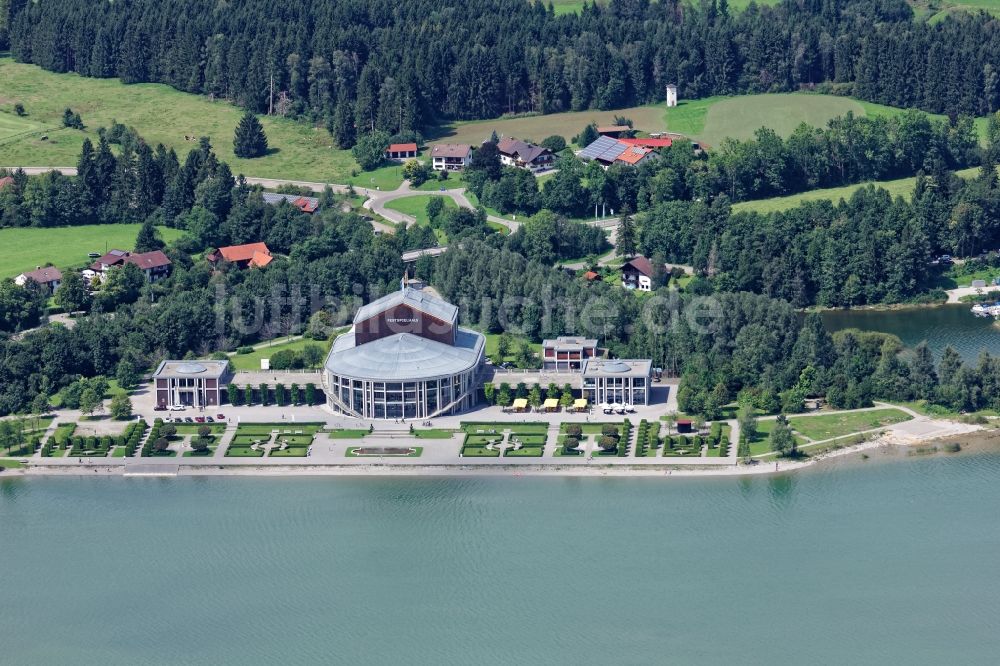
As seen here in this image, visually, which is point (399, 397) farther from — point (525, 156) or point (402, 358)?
point (525, 156)

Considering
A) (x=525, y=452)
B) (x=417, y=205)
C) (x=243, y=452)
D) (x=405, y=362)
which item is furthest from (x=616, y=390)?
(x=417, y=205)

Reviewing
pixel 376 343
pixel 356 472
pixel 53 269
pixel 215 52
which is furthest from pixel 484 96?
pixel 356 472

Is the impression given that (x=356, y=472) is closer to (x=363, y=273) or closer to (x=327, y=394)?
(x=327, y=394)

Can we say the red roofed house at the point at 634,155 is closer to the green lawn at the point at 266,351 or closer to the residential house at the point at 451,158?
the residential house at the point at 451,158

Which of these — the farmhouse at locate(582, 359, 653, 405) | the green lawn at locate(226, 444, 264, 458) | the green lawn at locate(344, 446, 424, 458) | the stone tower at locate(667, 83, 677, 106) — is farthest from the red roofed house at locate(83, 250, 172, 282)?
the stone tower at locate(667, 83, 677, 106)

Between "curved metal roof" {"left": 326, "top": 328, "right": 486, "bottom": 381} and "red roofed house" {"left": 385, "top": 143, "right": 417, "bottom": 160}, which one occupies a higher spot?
"red roofed house" {"left": 385, "top": 143, "right": 417, "bottom": 160}

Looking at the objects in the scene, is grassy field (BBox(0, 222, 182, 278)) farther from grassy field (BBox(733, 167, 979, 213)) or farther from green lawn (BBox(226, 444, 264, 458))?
grassy field (BBox(733, 167, 979, 213))

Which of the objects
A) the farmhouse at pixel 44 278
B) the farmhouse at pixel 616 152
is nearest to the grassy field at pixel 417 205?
the farmhouse at pixel 616 152
